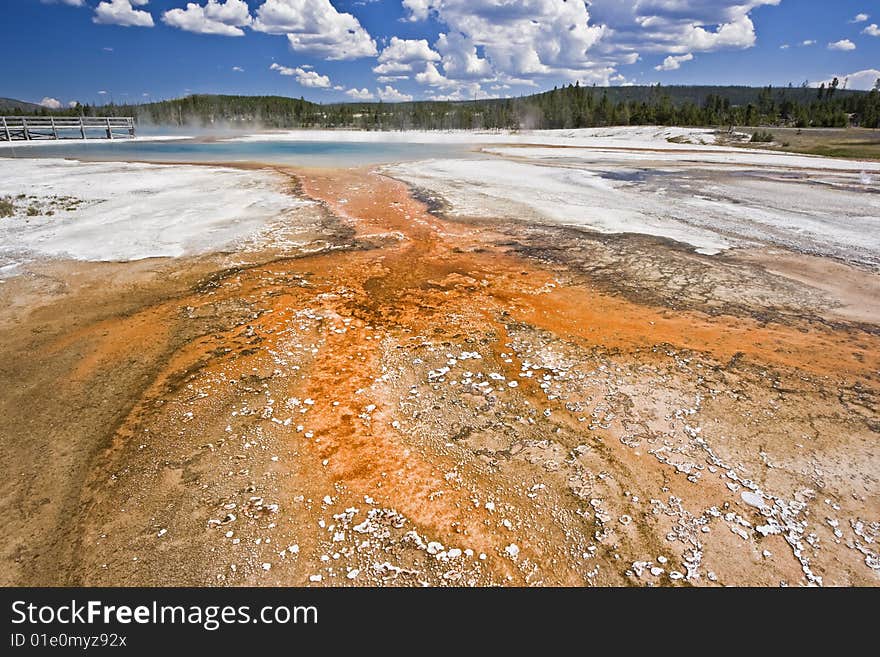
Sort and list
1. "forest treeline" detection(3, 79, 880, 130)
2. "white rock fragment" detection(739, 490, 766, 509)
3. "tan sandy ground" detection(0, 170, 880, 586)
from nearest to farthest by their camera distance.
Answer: "tan sandy ground" detection(0, 170, 880, 586), "white rock fragment" detection(739, 490, 766, 509), "forest treeline" detection(3, 79, 880, 130)

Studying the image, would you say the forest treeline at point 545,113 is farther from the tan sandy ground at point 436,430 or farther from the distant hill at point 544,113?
the tan sandy ground at point 436,430

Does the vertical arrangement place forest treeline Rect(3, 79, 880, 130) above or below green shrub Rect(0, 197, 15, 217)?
above

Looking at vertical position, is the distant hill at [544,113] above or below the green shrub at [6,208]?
above

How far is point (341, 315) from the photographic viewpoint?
7.94 meters

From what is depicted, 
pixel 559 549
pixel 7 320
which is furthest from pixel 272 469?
pixel 7 320

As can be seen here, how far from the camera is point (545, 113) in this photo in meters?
108

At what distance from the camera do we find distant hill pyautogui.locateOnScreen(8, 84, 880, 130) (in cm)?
8444

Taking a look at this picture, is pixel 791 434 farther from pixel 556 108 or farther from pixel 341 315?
pixel 556 108

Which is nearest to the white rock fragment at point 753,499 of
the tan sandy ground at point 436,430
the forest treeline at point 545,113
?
the tan sandy ground at point 436,430

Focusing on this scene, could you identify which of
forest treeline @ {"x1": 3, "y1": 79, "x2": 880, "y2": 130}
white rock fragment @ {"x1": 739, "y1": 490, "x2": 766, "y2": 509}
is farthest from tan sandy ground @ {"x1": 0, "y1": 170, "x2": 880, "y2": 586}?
forest treeline @ {"x1": 3, "y1": 79, "x2": 880, "y2": 130}

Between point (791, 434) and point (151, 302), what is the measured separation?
9853 mm

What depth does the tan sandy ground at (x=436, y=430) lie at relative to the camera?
3.71 metres

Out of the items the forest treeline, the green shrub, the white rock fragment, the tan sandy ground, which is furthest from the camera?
the forest treeline

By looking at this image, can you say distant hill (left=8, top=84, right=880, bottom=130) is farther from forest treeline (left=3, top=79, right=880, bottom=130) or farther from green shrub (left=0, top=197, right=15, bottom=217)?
green shrub (left=0, top=197, right=15, bottom=217)
